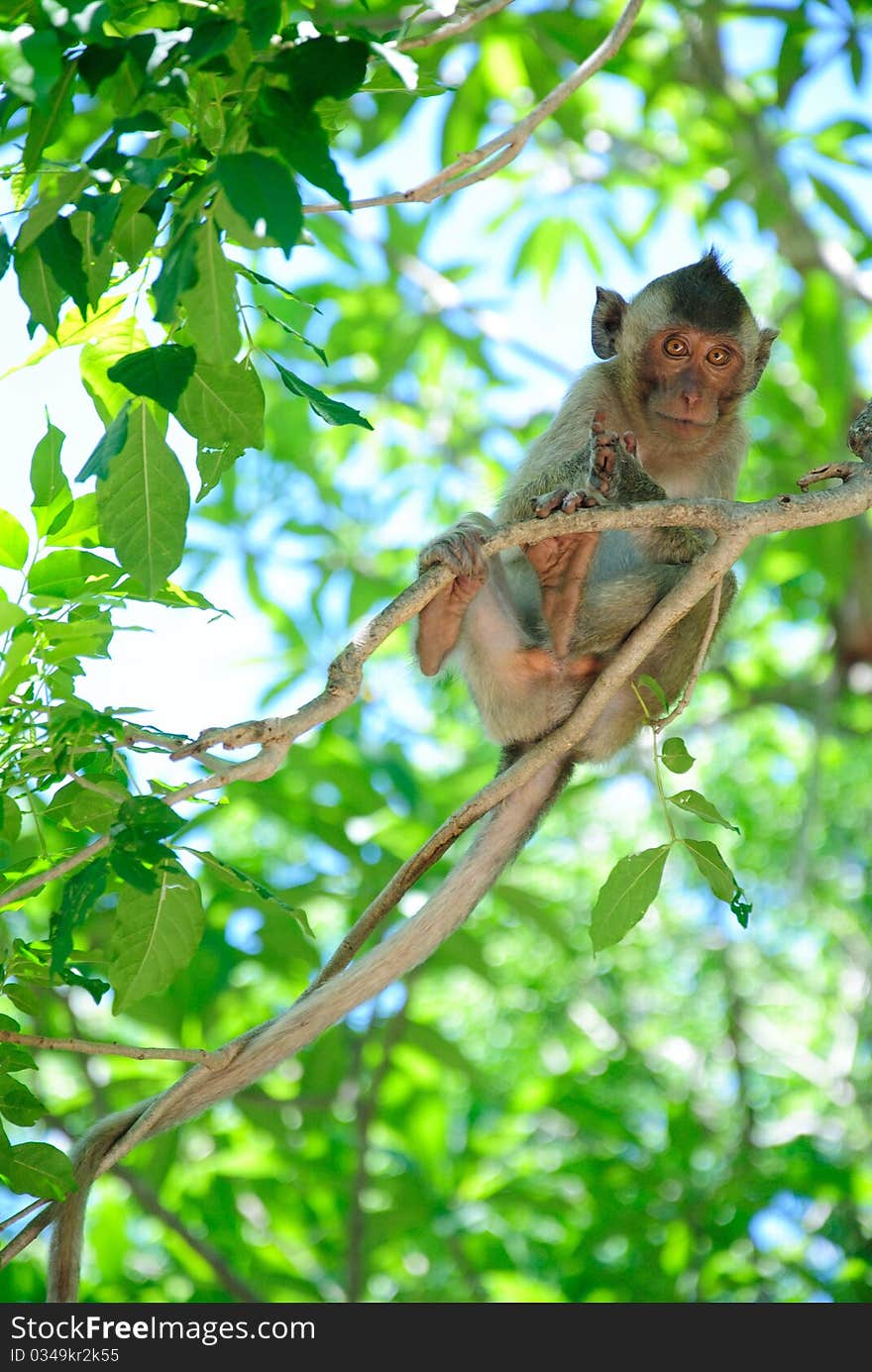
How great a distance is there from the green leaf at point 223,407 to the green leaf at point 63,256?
323mm

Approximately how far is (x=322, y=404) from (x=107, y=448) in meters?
0.38

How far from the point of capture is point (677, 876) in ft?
39.2

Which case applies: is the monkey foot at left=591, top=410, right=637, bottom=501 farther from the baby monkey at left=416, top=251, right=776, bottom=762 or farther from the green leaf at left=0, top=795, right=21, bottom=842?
the green leaf at left=0, top=795, right=21, bottom=842

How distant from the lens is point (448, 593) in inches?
152

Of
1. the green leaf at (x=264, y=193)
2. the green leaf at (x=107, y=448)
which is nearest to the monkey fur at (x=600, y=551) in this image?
the green leaf at (x=107, y=448)

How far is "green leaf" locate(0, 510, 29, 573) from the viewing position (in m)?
2.48

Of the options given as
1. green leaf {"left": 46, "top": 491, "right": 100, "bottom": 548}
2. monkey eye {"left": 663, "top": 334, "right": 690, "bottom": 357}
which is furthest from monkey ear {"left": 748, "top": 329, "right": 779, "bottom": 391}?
green leaf {"left": 46, "top": 491, "right": 100, "bottom": 548}

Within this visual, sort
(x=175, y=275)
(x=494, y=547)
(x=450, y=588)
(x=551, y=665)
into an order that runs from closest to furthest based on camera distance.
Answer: (x=175, y=275), (x=494, y=547), (x=450, y=588), (x=551, y=665)

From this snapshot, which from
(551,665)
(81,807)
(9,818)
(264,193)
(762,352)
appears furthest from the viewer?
(762,352)

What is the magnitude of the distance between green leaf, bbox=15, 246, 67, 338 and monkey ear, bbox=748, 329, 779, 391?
2.95 metres

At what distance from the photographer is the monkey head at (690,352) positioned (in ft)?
14.4

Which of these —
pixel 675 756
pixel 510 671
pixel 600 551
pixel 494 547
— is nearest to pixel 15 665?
pixel 494 547

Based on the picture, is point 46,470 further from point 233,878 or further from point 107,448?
point 233,878
